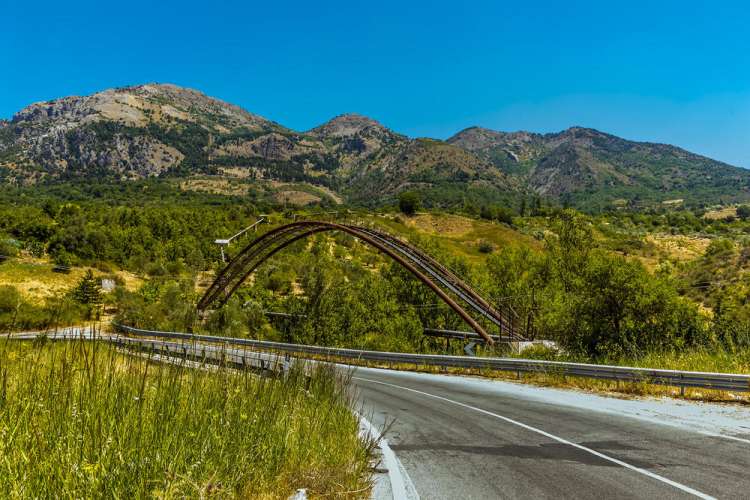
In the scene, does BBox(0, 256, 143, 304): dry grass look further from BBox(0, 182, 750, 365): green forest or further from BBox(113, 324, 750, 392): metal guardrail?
BBox(113, 324, 750, 392): metal guardrail

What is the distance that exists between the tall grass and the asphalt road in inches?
54.1

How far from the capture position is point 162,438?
4355 millimetres

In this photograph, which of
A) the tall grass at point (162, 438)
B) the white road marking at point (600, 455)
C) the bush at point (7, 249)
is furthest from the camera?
the bush at point (7, 249)

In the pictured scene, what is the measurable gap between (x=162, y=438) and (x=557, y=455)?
6500 millimetres

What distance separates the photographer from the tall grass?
3.57 meters

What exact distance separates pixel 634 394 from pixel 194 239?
105 m

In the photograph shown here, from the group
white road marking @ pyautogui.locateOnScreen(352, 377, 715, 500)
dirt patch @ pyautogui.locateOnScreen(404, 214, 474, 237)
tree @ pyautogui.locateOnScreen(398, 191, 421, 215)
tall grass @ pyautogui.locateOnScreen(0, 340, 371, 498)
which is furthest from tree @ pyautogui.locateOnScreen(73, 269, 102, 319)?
tree @ pyautogui.locateOnScreen(398, 191, 421, 215)

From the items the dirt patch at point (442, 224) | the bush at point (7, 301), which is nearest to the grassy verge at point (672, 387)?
the bush at point (7, 301)

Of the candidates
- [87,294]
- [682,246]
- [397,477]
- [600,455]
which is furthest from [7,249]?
[682,246]

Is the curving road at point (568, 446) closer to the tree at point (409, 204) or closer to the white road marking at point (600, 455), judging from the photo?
the white road marking at point (600, 455)

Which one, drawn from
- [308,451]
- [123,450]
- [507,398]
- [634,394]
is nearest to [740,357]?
[634,394]

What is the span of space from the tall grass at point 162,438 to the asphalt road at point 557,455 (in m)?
1.38

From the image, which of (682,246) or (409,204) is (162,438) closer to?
(682,246)

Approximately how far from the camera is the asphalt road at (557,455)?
6.28m
